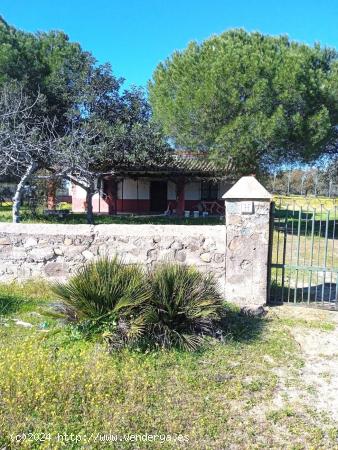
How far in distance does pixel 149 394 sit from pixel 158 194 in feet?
74.5

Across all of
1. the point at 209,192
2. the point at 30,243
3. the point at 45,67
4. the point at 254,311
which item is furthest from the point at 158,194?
the point at 254,311

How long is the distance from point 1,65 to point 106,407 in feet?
46.7

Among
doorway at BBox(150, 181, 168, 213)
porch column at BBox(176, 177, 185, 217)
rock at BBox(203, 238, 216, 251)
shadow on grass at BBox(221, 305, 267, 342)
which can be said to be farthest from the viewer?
doorway at BBox(150, 181, 168, 213)

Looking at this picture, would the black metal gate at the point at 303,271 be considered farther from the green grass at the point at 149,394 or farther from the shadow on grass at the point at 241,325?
the green grass at the point at 149,394

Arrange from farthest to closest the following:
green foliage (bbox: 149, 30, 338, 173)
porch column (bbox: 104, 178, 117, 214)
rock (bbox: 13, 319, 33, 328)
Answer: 1. porch column (bbox: 104, 178, 117, 214)
2. green foliage (bbox: 149, 30, 338, 173)
3. rock (bbox: 13, 319, 33, 328)

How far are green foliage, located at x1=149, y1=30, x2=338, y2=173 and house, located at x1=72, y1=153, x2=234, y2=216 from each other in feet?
23.2

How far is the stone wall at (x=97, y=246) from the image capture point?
18.1 ft

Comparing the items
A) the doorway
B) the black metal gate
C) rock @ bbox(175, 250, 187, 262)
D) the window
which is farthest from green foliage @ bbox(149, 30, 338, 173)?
the doorway

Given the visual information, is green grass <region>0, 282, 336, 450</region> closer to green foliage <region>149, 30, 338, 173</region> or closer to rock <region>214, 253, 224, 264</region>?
rock <region>214, 253, 224, 264</region>

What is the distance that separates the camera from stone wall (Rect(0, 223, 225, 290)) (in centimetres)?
553

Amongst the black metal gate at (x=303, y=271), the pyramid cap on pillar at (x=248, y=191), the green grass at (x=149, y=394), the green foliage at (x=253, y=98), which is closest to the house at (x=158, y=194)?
the green foliage at (x=253, y=98)

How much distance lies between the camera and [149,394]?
309 centimetres

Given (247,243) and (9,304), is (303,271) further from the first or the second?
(9,304)

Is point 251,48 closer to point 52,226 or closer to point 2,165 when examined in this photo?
point 2,165
